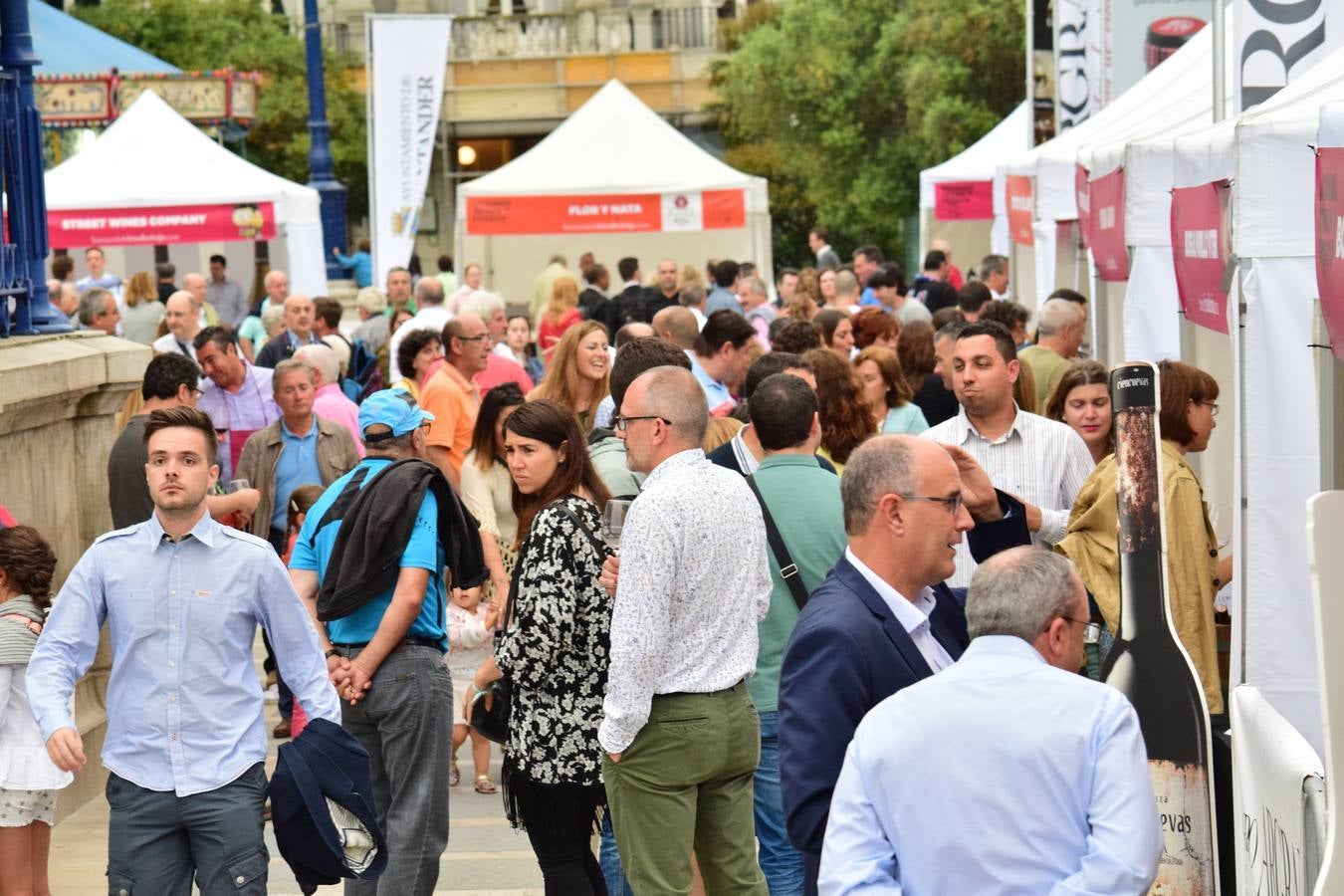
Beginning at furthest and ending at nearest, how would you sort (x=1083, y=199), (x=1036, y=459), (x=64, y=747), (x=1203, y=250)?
(x=1083, y=199) → (x=1203, y=250) → (x=1036, y=459) → (x=64, y=747)

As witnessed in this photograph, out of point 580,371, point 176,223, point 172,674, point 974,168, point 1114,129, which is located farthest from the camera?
point 974,168

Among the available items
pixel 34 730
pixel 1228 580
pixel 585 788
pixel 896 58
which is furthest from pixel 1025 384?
pixel 896 58

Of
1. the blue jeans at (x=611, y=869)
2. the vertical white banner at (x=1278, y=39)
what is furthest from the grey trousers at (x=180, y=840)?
the vertical white banner at (x=1278, y=39)

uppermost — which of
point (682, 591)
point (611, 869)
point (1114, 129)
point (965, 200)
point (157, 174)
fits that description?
point (157, 174)

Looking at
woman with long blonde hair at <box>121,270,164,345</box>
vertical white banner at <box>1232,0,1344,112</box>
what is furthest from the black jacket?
woman with long blonde hair at <box>121,270,164,345</box>

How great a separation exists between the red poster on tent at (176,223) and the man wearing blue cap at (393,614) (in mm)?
15439

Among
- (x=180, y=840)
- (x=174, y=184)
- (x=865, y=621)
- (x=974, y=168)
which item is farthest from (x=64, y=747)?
(x=974, y=168)

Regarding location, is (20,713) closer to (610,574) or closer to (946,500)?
(610,574)

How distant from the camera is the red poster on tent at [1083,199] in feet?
35.0

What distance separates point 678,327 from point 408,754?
487 centimetres

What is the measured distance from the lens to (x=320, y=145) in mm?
26625

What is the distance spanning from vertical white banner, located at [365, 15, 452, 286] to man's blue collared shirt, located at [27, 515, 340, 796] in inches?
707

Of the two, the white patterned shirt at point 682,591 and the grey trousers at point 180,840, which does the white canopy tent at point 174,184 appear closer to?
the grey trousers at point 180,840

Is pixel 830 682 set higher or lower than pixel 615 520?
lower
